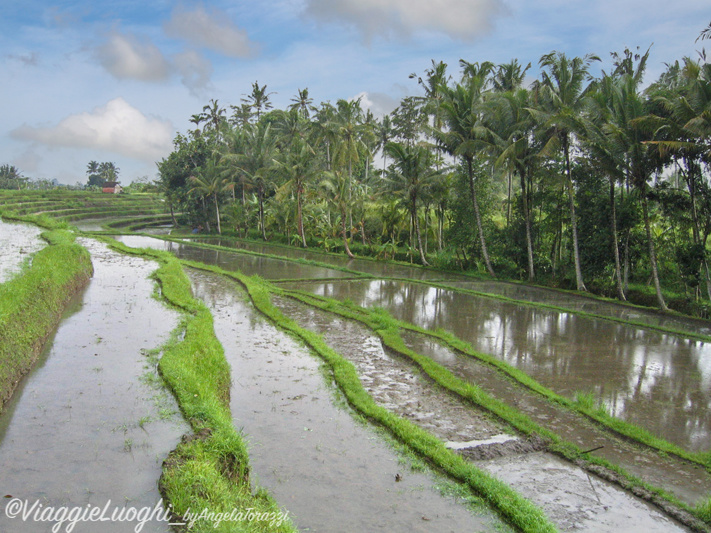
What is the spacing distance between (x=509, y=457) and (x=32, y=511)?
4.33m

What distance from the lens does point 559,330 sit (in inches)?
476

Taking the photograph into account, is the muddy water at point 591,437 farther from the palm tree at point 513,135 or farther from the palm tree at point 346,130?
the palm tree at point 346,130

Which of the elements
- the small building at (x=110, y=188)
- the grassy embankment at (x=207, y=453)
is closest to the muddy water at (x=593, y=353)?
the grassy embankment at (x=207, y=453)

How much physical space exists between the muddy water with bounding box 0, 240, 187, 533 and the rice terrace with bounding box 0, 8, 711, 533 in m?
0.03

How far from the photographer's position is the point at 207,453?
4621 mm

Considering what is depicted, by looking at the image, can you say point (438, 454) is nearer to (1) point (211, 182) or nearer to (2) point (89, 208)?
(1) point (211, 182)

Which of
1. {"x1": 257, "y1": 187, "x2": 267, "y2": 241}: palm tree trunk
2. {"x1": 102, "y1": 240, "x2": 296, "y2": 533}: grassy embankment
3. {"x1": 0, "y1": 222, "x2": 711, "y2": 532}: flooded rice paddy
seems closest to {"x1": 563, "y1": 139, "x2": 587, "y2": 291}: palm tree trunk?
{"x1": 0, "y1": 222, "x2": 711, "y2": 532}: flooded rice paddy

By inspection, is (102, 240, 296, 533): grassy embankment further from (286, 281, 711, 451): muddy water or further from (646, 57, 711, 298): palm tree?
(646, 57, 711, 298): palm tree

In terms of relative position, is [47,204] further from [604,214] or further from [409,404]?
[409,404]

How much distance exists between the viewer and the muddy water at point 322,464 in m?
4.36

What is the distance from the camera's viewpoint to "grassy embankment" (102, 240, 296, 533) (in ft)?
12.7

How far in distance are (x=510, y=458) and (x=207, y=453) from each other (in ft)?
10.1

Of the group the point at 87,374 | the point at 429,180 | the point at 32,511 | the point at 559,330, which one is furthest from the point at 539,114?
the point at 32,511

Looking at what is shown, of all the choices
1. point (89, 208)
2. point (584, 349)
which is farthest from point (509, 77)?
point (89, 208)
